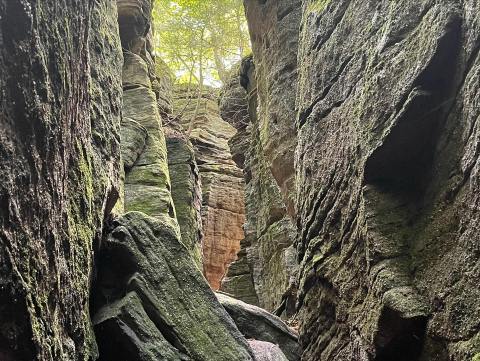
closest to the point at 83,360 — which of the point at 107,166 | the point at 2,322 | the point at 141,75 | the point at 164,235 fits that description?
the point at 2,322

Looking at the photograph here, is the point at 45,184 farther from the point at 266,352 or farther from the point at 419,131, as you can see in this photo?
the point at 419,131

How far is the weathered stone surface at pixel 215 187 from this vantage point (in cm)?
2394

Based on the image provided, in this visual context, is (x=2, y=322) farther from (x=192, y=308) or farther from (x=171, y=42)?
(x=171, y=42)

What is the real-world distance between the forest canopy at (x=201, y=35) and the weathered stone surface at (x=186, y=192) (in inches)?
440

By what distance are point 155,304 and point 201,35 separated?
22.8 meters

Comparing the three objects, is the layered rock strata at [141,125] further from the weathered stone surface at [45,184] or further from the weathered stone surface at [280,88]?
the weathered stone surface at [45,184]

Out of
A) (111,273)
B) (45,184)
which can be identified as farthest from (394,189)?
(45,184)

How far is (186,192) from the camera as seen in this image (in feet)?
49.9

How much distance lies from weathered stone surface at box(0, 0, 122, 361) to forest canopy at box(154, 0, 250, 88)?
67.3 feet

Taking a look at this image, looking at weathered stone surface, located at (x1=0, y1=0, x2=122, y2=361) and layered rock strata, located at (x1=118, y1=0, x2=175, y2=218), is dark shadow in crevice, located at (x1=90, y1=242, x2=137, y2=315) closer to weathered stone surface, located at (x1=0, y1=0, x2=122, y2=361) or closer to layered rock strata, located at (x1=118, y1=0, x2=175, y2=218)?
weathered stone surface, located at (x1=0, y1=0, x2=122, y2=361)

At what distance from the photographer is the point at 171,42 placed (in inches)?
1113

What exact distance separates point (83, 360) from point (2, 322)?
178cm

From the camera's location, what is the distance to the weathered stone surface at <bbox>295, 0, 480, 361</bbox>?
6.16m

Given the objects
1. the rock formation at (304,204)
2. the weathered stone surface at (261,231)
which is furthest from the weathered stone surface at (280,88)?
the rock formation at (304,204)
